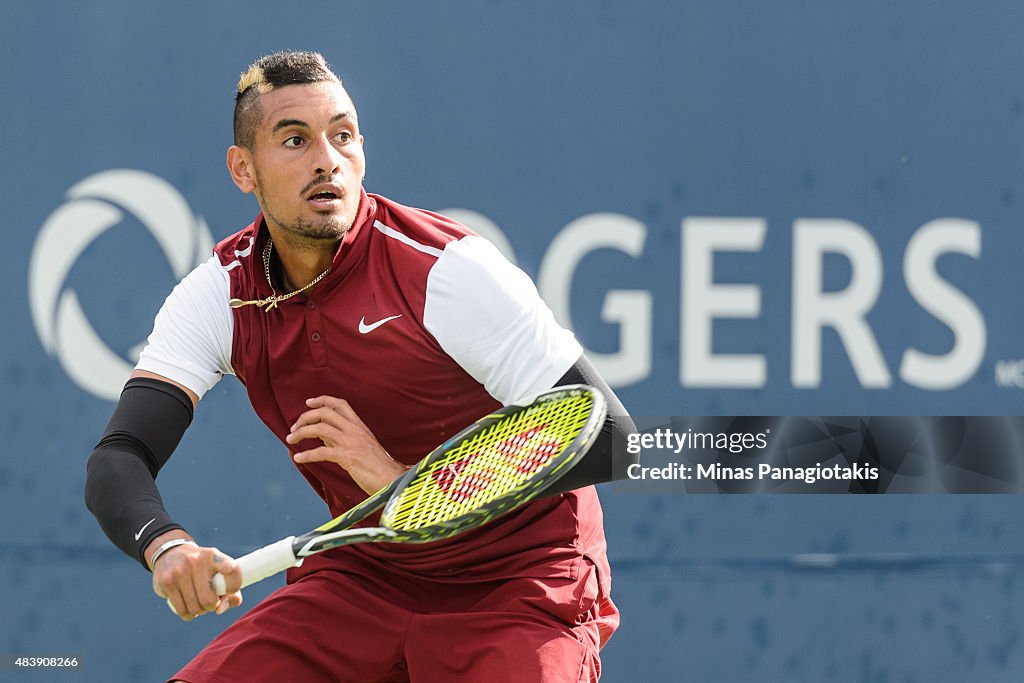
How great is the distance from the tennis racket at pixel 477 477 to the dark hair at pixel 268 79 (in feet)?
2.32

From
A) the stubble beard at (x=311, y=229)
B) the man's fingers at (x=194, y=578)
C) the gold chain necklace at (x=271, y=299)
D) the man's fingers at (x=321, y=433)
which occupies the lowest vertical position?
the man's fingers at (x=194, y=578)

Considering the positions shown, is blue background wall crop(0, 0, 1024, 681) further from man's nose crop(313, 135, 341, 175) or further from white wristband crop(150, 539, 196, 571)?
white wristband crop(150, 539, 196, 571)

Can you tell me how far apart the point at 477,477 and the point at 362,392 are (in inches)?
10.9

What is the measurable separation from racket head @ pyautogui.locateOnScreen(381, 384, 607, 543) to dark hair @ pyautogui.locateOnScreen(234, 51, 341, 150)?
27.7 inches

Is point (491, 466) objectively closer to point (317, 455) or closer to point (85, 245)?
point (317, 455)

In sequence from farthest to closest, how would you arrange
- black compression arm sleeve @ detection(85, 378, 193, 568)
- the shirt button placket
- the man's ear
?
the man's ear, the shirt button placket, black compression arm sleeve @ detection(85, 378, 193, 568)

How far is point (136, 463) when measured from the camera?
2170 mm

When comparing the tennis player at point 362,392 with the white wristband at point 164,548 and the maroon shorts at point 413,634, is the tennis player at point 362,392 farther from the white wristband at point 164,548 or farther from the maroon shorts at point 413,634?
the white wristband at point 164,548

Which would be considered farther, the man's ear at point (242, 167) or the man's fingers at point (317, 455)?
the man's ear at point (242, 167)

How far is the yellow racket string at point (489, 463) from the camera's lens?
2.10 m

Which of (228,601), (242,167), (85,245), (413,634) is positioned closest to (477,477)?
(413,634)

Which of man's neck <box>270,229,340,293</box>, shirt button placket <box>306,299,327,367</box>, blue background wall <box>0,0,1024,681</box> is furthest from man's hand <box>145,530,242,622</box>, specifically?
blue background wall <box>0,0,1024,681</box>

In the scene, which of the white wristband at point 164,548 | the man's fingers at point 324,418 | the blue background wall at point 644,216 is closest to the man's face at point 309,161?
the man's fingers at point 324,418

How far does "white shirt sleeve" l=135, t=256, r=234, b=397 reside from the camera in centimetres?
234
